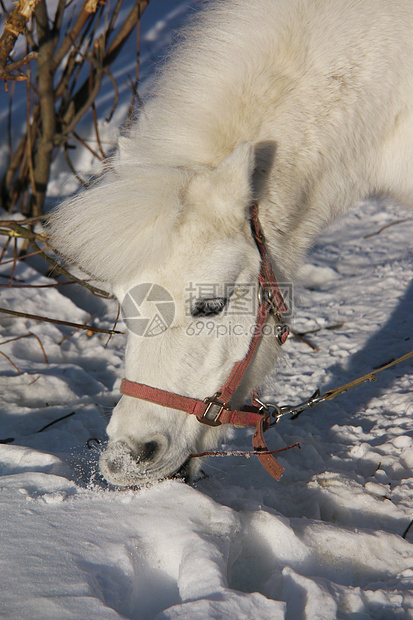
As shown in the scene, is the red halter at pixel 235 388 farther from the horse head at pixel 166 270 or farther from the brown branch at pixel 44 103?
the brown branch at pixel 44 103

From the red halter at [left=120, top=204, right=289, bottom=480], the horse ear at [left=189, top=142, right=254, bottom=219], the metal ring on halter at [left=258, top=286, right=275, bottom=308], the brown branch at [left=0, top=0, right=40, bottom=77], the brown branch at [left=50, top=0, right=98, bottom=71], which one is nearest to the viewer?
the horse ear at [left=189, top=142, right=254, bottom=219]

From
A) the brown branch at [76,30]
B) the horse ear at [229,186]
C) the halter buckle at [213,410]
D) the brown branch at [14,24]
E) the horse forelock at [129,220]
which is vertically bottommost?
the halter buckle at [213,410]

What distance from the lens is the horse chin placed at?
5.33ft

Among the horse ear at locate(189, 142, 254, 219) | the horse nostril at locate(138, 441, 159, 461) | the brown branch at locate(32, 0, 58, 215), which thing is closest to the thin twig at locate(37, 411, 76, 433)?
the horse nostril at locate(138, 441, 159, 461)

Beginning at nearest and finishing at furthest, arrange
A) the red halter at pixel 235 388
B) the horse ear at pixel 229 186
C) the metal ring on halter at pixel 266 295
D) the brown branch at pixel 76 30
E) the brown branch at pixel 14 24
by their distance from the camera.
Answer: the horse ear at pixel 229 186 < the red halter at pixel 235 388 < the metal ring on halter at pixel 266 295 < the brown branch at pixel 14 24 < the brown branch at pixel 76 30

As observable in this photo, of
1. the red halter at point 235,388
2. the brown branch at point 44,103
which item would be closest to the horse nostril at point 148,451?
the red halter at point 235,388

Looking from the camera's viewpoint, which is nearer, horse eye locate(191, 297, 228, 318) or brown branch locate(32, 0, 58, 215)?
horse eye locate(191, 297, 228, 318)

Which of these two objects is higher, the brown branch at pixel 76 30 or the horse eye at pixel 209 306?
the brown branch at pixel 76 30

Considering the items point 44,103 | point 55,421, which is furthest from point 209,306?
point 44,103

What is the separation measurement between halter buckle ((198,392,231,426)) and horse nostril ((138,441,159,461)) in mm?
187

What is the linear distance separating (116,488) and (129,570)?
0.46 meters
